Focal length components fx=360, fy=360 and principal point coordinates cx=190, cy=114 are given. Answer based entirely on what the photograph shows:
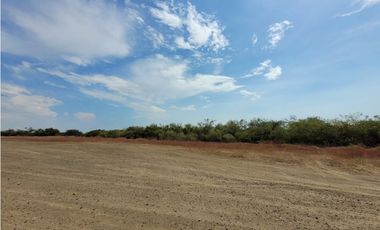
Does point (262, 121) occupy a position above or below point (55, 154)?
above

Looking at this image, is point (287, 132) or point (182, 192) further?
point (287, 132)

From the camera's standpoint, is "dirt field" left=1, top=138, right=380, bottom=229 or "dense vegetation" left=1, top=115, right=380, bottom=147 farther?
"dense vegetation" left=1, top=115, right=380, bottom=147

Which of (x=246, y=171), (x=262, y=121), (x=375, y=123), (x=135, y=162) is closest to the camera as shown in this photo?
(x=246, y=171)

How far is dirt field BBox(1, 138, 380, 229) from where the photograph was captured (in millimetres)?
5416

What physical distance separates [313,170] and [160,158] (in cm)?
485

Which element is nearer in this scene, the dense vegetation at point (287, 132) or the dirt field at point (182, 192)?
the dirt field at point (182, 192)

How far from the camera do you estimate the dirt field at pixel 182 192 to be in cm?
542

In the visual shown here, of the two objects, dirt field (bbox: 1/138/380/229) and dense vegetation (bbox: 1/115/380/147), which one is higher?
dense vegetation (bbox: 1/115/380/147)

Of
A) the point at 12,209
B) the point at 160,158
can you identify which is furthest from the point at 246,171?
the point at 12,209

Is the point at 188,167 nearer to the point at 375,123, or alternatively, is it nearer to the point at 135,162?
the point at 135,162

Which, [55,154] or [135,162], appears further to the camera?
[55,154]

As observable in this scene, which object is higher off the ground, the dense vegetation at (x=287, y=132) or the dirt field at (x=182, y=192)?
the dense vegetation at (x=287, y=132)

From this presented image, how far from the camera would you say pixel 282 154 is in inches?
543

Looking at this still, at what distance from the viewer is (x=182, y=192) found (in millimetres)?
7137
